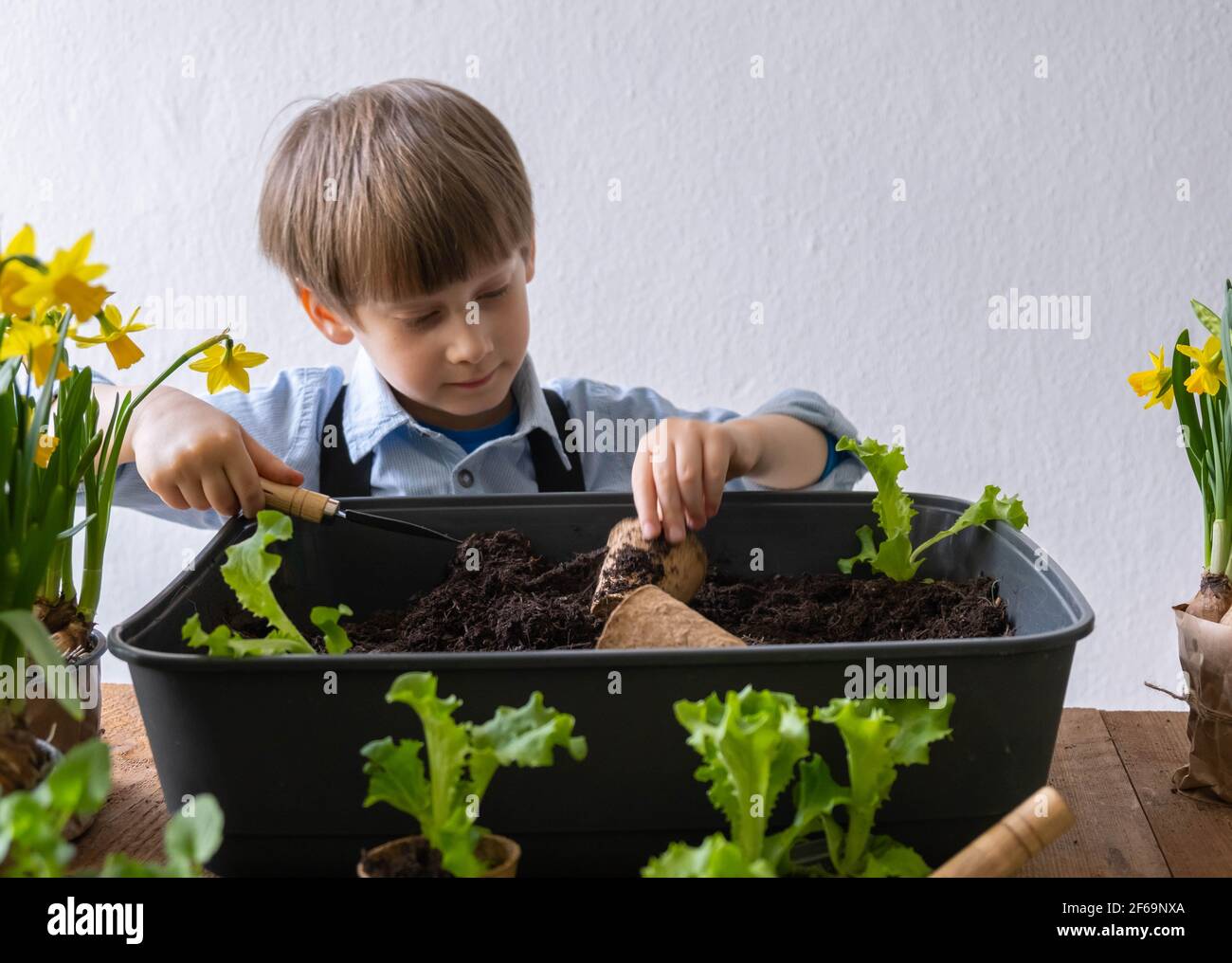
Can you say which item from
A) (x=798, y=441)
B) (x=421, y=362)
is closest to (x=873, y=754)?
(x=798, y=441)

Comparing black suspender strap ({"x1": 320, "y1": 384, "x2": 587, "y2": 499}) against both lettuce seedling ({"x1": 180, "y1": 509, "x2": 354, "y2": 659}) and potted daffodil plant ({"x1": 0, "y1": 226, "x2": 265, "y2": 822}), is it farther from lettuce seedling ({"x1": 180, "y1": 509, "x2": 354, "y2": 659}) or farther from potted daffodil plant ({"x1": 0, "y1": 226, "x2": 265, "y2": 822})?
lettuce seedling ({"x1": 180, "y1": 509, "x2": 354, "y2": 659})

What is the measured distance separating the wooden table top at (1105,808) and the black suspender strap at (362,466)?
48 cm

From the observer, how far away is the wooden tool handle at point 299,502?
Result: 2.77ft

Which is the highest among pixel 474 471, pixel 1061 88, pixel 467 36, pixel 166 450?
pixel 467 36

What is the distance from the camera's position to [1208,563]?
798 millimetres

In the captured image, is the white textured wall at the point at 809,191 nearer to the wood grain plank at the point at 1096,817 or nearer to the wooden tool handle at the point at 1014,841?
the wood grain plank at the point at 1096,817

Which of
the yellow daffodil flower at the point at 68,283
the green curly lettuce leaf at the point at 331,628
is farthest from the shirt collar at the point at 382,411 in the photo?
the yellow daffodil flower at the point at 68,283

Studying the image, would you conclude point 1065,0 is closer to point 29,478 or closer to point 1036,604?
point 1036,604

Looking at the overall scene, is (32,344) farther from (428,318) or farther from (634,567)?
(428,318)

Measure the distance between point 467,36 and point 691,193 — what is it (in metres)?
0.45
